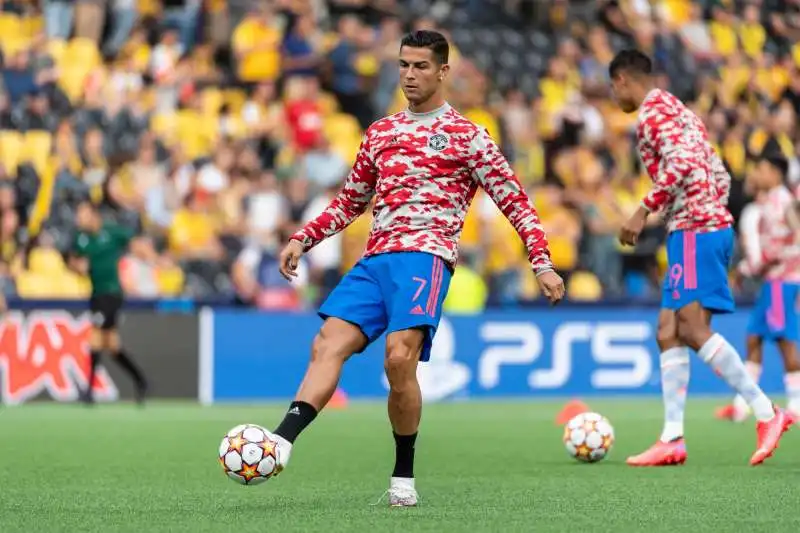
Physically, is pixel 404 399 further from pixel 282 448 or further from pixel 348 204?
pixel 348 204

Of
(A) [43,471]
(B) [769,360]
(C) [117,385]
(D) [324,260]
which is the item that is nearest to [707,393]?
(B) [769,360]

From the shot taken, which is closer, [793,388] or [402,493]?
[402,493]

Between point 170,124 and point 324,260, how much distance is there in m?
3.00

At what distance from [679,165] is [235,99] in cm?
1305

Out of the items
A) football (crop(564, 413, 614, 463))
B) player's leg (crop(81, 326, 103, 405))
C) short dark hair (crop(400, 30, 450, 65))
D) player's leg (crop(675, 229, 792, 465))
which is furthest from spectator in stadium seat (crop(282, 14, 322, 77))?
short dark hair (crop(400, 30, 450, 65))

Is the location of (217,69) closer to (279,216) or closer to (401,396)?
(279,216)

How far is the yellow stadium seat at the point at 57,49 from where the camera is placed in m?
21.7

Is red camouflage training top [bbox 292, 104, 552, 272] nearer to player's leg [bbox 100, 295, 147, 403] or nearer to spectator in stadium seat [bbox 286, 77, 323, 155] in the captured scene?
player's leg [bbox 100, 295, 147, 403]

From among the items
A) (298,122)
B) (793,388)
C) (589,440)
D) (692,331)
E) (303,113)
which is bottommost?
(589,440)

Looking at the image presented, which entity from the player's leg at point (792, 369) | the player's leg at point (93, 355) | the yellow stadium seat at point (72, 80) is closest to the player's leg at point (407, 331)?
the player's leg at point (792, 369)

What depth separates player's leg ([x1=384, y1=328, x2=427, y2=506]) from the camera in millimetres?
7414

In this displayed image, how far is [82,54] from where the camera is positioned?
21859 millimetres

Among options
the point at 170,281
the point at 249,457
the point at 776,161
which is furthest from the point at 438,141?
the point at 170,281

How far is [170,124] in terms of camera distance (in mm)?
21500
